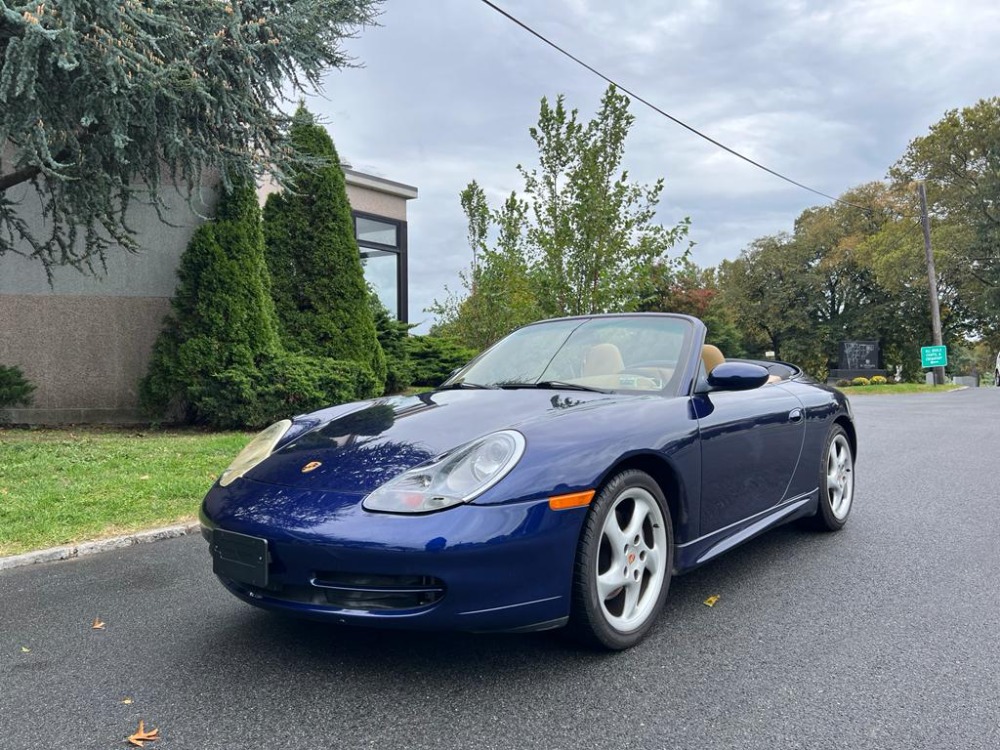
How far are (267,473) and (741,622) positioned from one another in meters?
2.02

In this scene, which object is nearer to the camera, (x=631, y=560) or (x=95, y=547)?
(x=631, y=560)

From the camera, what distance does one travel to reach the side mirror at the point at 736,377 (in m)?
3.37

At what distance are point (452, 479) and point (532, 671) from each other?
0.75 m

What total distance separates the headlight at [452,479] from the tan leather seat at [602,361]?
109 cm

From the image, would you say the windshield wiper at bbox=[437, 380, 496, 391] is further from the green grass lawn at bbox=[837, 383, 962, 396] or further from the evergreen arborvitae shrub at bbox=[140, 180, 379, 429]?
the green grass lawn at bbox=[837, 383, 962, 396]

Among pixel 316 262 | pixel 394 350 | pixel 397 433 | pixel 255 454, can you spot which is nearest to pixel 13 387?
pixel 316 262

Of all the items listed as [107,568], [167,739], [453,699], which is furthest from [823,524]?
[107,568]

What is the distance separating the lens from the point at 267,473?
2.82 m

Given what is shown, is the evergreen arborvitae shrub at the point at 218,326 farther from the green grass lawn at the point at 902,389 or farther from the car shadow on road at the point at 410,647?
the green grass lawn at the point at 902,389

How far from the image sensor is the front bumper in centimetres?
232

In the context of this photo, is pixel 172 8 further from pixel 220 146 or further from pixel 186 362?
pixel 186 362

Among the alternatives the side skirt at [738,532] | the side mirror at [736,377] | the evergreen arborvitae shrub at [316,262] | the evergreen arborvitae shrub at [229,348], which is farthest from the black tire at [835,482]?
the evergreen arborvitae shrub at [316,262]

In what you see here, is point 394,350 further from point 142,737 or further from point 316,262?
point 142,737

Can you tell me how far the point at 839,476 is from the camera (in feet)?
15.4
